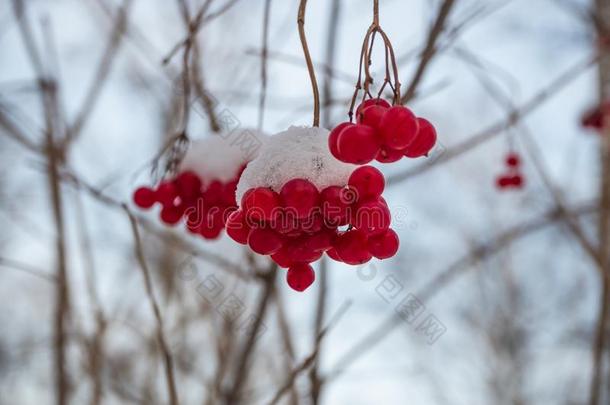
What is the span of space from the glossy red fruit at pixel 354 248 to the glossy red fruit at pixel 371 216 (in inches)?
0.9

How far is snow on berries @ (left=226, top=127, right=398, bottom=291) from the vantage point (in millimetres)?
847

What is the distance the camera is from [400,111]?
2.60ft

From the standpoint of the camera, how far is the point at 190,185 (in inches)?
55.2

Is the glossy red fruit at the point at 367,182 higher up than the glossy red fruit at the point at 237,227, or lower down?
lower down

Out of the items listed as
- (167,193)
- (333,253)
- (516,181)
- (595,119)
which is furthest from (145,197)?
(595,119)

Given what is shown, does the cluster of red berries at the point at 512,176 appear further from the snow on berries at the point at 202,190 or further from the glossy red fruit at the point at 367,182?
the glossy red fruit at the point at 367,182

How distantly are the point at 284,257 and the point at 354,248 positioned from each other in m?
0.12

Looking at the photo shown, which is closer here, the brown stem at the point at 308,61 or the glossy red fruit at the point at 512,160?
the brown stem at the point at 308,61

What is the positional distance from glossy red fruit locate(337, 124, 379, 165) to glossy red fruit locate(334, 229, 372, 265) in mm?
165

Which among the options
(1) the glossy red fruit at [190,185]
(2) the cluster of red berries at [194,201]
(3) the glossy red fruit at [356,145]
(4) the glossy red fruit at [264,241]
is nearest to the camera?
(3) the glossy red fruit at [356,145]

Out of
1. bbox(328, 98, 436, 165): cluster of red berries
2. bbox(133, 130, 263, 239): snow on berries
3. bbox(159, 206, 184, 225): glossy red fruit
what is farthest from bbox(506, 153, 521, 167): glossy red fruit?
bbox(328, 98, 436, 165): cluster of red berries

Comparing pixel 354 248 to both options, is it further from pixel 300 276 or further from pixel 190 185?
pixel 190 185

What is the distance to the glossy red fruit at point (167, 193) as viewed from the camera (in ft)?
4.61

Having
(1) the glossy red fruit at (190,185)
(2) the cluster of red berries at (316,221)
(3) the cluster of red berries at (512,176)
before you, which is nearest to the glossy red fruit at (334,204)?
(2) the cluster of red berries at (316,221)
